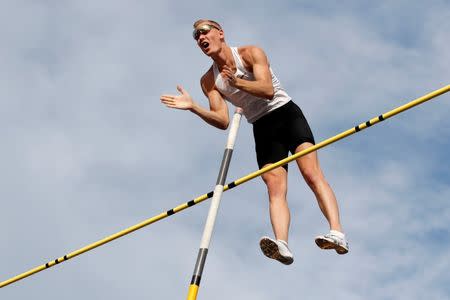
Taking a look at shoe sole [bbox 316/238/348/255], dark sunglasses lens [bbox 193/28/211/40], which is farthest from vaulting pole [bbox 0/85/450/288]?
dark sunglasses lens [bbox 193/28/211/40]

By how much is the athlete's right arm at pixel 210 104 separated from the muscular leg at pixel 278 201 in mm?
716

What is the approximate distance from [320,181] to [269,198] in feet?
1.54

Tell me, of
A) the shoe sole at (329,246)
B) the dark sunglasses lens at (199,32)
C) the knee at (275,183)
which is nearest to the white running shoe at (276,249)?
the shoe sole at (329,246)

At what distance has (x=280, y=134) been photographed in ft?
24.2

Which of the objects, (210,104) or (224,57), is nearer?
(224,57)

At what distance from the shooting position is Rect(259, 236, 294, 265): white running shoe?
22.1 feet

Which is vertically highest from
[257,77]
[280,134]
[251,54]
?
[251,54]

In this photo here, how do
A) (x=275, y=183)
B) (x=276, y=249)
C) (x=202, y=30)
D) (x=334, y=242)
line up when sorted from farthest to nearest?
(x=202, y=30) → (x=275, y=183) → (x=276, y=249) → (x=334, y=242)

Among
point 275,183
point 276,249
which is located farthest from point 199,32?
point 276,249

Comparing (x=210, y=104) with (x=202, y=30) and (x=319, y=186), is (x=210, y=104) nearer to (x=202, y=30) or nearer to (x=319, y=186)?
(x=202, y=30)

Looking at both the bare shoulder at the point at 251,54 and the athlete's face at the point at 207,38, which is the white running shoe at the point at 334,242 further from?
the athlete's face at the point at 207,38

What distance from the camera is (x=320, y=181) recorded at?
717cm

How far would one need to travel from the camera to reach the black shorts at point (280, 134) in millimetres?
7309

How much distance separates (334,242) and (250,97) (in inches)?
64.6
